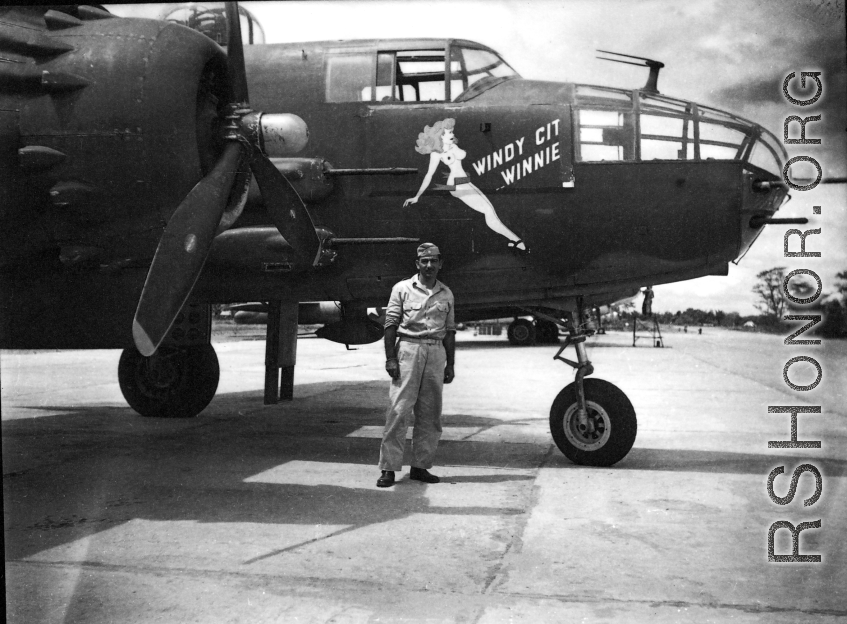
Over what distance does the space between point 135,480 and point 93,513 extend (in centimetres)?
102

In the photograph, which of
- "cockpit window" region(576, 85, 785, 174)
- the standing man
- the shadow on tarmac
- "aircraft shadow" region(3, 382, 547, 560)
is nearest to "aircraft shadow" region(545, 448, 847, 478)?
the shadow on tarmac

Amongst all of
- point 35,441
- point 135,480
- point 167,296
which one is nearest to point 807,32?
point 167,296

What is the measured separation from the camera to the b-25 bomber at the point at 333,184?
17.1 ft

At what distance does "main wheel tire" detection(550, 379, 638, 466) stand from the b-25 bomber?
0.08 feet

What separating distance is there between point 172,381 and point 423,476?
17.5 feet

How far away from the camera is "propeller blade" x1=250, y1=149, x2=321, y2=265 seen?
576 cm

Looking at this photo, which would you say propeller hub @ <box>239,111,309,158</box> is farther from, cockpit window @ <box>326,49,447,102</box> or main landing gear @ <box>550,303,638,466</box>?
main landing gear @ <box>550,303,638,466</box>

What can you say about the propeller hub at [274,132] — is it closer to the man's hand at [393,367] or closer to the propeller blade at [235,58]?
the propeller blade at [235,58]

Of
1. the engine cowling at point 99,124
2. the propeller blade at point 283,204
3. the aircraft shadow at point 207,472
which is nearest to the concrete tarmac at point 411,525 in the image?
the aircraft shadow at point 207,472

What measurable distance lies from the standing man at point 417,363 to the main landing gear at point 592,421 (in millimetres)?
1109

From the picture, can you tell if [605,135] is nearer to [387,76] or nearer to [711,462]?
[387,76]

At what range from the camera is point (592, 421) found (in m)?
6.52

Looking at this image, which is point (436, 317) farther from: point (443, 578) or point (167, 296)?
point (443, 578)

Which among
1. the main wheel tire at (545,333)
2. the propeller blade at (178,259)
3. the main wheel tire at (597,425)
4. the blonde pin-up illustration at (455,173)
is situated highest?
the blonde pin-up illustration at (455,173)
